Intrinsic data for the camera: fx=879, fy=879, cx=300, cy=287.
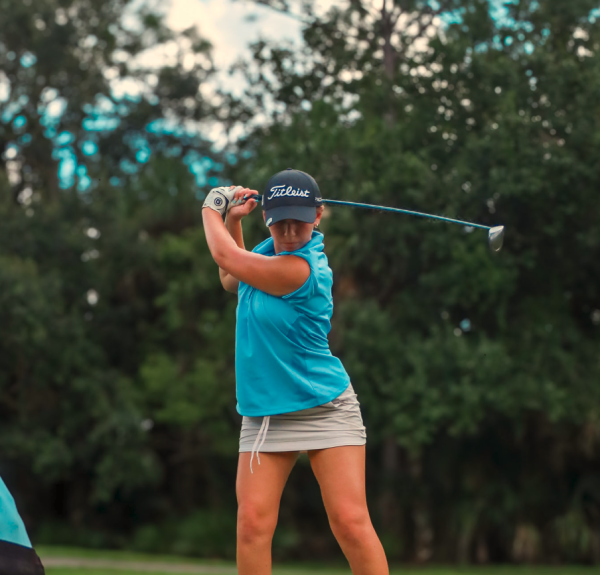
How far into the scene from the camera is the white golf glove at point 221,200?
3500mm

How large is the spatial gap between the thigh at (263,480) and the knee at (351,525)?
0.79ft

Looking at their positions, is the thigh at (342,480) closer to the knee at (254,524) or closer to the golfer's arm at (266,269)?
the knee at (254,524)

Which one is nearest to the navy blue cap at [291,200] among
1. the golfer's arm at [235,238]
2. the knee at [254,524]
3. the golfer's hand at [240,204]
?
the golfer's hand at [240,204]

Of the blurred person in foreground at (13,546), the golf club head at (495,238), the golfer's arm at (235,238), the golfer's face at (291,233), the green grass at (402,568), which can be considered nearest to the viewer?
the blurred person in foreground at (13,546)

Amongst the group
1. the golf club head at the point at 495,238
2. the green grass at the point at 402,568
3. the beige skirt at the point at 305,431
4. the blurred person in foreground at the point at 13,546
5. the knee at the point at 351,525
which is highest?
the golf club head at the point at 495,238

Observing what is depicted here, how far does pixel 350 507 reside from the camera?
10.5 ft

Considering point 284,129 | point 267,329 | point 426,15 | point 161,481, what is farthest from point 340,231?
point 267,329

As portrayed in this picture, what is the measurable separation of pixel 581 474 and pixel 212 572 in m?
7.49

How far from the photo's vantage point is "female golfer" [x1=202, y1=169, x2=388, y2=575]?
10.6ft

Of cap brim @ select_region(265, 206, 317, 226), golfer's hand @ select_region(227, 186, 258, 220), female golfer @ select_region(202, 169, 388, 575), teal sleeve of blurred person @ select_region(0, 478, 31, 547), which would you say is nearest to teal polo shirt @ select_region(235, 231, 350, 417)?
female golfer @ select_region(202, 169, 388, 575)

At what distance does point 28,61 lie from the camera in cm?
2014

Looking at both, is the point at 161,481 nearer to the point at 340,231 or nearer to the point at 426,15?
the point at 340,231

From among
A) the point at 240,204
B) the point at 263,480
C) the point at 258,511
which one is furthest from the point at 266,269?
the point at 258,511

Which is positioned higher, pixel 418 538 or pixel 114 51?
pixel 114 51
